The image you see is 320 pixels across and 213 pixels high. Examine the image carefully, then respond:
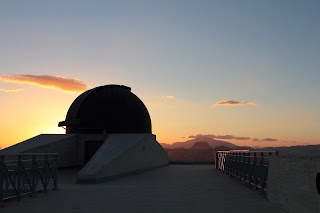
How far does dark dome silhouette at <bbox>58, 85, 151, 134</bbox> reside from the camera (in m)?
35.8

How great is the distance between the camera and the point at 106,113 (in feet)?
119

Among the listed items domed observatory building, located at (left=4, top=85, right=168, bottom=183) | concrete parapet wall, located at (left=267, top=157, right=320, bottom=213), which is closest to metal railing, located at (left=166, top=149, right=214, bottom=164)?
domed observatory building, located at (left=4, top=85, right=168, bottom=183)

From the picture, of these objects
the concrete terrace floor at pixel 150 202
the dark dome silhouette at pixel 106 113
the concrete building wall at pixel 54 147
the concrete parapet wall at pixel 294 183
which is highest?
the dark dome silhouette at pixel 106 113

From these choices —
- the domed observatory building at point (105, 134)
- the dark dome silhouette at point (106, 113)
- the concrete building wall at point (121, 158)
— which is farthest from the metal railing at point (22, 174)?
the dark dome silhouette at point (106, 113)

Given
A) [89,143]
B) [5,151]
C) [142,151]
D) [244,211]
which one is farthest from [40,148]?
[244,211]

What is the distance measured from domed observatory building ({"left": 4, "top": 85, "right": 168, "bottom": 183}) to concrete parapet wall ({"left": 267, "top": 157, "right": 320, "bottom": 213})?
16.1 meters

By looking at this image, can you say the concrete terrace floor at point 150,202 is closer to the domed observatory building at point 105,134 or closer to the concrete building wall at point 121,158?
the concrete building wall at point 121,158

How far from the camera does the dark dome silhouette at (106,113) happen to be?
35.8m

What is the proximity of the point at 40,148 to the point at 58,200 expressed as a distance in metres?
18.1

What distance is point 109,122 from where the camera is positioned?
118 ft

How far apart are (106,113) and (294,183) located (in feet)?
89.2

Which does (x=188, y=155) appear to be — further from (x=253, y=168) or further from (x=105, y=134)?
(x=253, y=168)

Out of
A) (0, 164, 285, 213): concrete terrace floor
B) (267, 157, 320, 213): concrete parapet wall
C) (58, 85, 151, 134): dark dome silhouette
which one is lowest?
(0, 164, 285, 213): concrete terrace floor

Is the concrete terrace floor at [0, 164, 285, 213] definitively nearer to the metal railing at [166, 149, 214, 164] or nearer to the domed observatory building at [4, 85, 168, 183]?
the domed observatory building at [4, 85, 168, 183]
